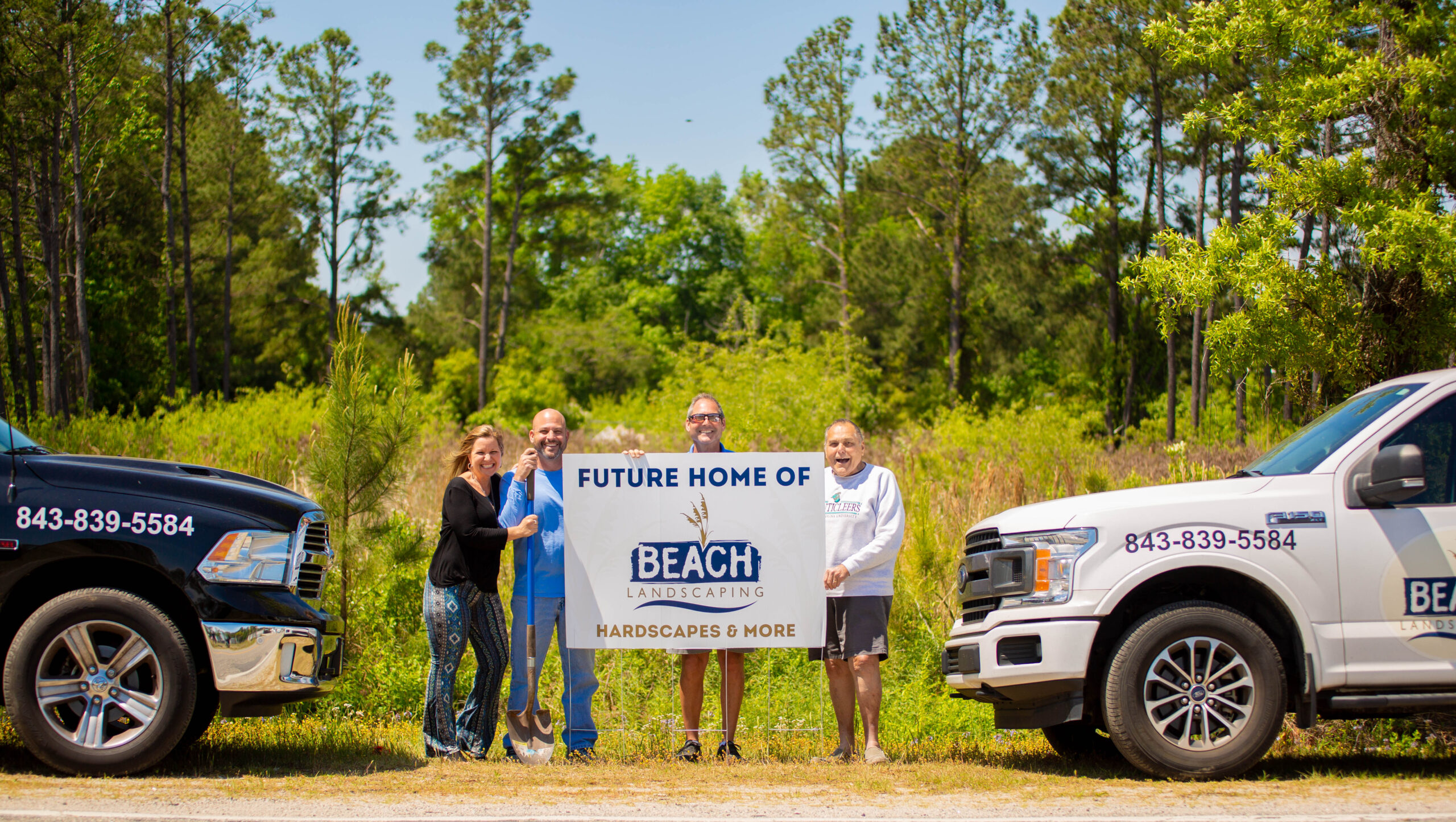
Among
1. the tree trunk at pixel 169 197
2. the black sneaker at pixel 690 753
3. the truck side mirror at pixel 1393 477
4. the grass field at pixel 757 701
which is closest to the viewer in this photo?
the truck side mirror at pixel 1393 477

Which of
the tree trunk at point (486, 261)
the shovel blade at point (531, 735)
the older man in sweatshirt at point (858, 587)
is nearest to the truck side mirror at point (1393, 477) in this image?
the older man in sweatshirt at point (858, 587)

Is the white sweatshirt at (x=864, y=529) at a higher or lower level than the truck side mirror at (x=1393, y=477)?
lower

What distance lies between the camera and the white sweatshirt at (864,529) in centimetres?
702

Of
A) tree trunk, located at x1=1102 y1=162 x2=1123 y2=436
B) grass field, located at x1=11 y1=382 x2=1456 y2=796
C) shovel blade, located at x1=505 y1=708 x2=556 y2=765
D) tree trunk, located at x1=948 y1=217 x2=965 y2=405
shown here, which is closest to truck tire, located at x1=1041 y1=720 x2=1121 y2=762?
grass field, located at x1=11 y1=382 x2=1456 y2=796

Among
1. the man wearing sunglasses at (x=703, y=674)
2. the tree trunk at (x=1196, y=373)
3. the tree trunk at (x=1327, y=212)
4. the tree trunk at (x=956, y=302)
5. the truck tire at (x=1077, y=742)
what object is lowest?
the truck tire at (x=1077, y=742)

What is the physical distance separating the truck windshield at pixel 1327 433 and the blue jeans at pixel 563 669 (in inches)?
162

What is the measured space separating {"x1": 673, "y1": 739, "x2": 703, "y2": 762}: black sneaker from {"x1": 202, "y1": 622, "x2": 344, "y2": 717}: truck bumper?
7.09 feet

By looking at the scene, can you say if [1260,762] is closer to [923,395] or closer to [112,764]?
[112,764]

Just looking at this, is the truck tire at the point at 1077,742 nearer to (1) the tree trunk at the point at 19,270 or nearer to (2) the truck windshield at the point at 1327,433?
(2) the truck windshield at the point at 1327,433

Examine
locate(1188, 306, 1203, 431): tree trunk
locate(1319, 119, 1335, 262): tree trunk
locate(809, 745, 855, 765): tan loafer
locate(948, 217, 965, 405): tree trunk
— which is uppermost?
locate(948, 217, 965, 405): tree trunk

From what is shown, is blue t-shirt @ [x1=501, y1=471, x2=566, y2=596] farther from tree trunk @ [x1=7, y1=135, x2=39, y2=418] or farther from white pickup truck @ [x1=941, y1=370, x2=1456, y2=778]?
tree trunk @ [x1=7, y1=135, x2=39, y2=418]

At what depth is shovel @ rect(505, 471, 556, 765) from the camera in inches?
277

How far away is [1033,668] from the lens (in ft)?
20.3

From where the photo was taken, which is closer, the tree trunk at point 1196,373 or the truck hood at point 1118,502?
the truck hood at point 1118,502
